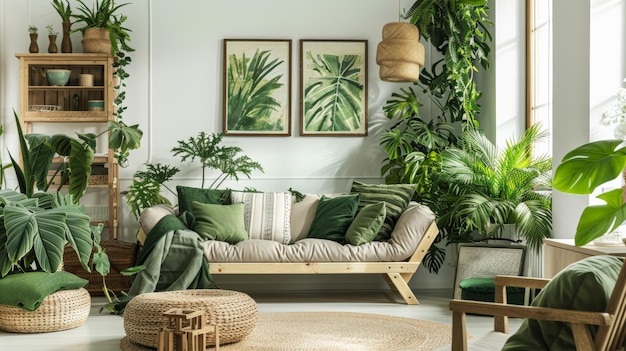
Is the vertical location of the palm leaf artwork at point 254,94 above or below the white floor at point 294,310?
above

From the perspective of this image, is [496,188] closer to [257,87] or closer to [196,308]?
[257,87]

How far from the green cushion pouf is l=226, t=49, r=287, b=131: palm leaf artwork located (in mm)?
2370

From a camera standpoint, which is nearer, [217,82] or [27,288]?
[27,288]

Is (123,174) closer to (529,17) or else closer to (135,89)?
(135,89)

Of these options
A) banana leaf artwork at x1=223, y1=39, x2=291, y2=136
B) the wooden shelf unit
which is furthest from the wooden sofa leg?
the wooden shelf unit

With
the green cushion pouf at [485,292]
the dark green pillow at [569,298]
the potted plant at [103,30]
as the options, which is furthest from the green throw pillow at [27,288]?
the dark green pillow at [569,298]

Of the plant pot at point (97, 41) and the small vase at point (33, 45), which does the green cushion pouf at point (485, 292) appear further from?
the small vase at point (33, 45)

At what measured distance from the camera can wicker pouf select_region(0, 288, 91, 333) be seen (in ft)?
15.9

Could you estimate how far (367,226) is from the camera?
6078 mm

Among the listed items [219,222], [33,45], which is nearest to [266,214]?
[219,222]

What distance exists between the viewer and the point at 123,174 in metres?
7.04

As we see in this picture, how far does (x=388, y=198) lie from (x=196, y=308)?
2567mm

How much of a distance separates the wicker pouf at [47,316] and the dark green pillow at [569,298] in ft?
10.9

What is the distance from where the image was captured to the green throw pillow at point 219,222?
615cm
